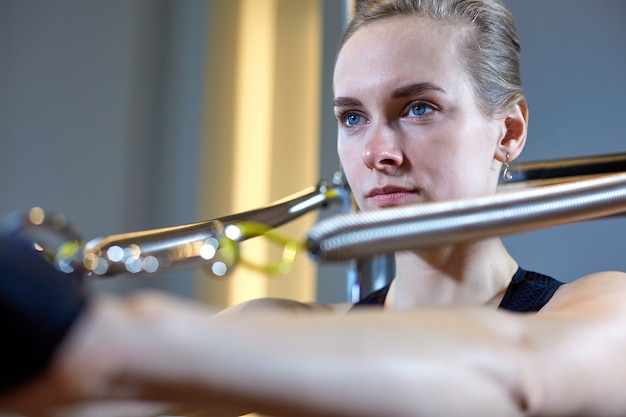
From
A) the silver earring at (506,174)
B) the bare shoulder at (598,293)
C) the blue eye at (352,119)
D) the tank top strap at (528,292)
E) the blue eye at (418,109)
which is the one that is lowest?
the tank top strap at (528,292)

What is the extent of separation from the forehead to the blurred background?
0.56 m

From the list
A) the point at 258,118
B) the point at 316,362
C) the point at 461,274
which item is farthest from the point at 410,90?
the point at 258,118

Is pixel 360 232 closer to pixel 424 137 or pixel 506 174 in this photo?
pixel 424 137

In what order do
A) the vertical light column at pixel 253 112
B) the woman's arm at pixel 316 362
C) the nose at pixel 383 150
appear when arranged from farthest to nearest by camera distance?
the vertical light column at pixel 253 112 → the nose at pixel 383 150 → the woman's arm at pixel 316 362

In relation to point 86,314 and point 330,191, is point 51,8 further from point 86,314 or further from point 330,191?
point 86,314

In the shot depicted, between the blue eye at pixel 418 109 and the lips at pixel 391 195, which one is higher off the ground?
the blue eye at pixel 418 109

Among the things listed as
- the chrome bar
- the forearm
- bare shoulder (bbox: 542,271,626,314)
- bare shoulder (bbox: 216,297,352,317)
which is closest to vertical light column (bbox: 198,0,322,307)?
bare shoulder (bbox: 216,297,352,317)

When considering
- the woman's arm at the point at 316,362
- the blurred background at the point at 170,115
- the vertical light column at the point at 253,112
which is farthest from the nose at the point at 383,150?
the vertical light column at the point at 253,112

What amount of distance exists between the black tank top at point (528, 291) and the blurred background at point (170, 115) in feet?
1.87

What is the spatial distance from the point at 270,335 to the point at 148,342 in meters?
0.05

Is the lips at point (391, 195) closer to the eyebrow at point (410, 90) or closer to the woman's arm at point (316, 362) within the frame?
the eyebrow at point (410, 90)

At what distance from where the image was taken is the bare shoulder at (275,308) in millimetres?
937

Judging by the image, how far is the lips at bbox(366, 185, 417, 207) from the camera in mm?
797

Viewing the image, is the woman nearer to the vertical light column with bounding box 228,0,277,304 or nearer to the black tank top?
the black tank top
